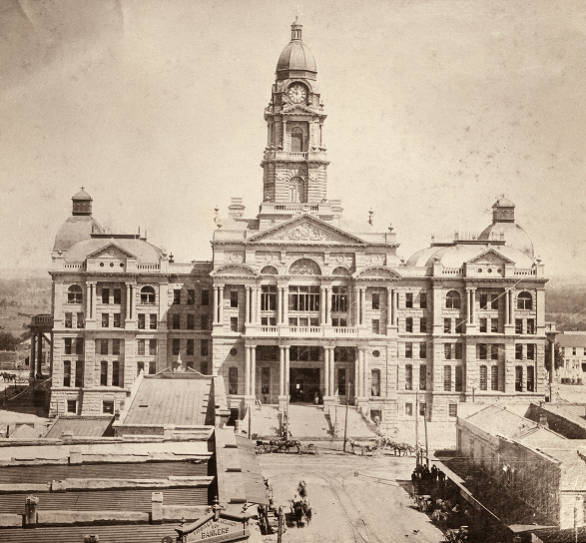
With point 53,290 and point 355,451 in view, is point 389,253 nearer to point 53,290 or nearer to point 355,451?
point 355,451

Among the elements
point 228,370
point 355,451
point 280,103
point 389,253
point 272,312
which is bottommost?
point 355,451

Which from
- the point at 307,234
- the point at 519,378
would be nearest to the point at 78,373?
the point at 307,234

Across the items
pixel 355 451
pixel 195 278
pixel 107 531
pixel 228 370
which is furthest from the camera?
pixel 195 278

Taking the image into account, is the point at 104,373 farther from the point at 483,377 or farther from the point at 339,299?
the point at 483,377

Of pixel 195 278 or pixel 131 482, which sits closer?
pixel 131 482

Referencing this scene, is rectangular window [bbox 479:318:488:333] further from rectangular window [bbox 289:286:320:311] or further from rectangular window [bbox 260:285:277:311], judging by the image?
rectangular window [bbox 260:285:277:311]

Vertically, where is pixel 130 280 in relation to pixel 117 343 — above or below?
above

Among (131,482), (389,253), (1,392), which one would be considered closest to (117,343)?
(1,392)

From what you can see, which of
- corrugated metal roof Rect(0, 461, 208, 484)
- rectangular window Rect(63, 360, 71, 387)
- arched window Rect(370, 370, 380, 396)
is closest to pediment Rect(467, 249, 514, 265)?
arched window Rect(370, 370, 380, 396)
